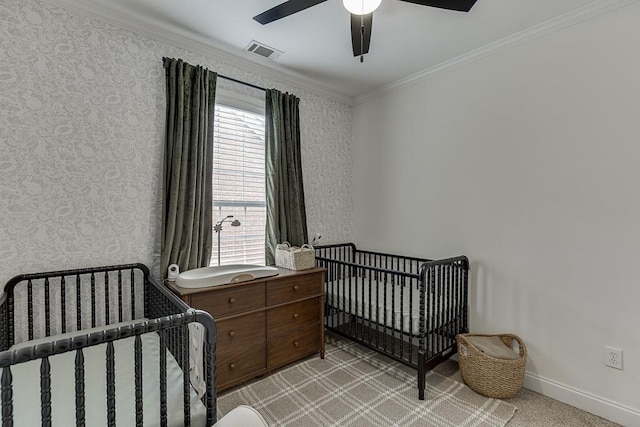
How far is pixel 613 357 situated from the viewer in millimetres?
1851

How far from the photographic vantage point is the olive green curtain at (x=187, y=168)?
2.18 m

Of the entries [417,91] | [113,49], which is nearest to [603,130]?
[417,91]

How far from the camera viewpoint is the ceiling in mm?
1924

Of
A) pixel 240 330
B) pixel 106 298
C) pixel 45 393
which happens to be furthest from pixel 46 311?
pixel 45 393

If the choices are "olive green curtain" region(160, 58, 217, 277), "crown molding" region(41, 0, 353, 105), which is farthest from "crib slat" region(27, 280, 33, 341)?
"crown molding" region(41, 0, 353, 105)

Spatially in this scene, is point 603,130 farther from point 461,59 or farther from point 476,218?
point 461,59

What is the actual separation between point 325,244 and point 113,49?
2.42m

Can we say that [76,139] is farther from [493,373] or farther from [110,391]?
[493,373]

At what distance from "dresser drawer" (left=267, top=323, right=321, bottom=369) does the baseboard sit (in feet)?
5.17

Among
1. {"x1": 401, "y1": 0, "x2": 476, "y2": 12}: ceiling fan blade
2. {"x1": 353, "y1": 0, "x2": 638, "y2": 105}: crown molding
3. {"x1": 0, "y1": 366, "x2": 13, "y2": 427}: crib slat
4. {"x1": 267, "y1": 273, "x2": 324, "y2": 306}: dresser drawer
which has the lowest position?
{"x1": 267, "y1": 273, "x2": 324, "y2": 306}: dresser drawer

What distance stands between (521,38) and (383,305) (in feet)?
7.29

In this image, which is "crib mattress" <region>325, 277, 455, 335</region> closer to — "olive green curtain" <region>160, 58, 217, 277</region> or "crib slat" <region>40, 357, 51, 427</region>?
"olive green curtain" <region>160, 58, 217, 277</region>

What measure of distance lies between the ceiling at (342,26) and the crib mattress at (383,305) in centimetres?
184

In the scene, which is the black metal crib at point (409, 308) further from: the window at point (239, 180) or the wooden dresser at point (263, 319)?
the window at point (239, 180)
